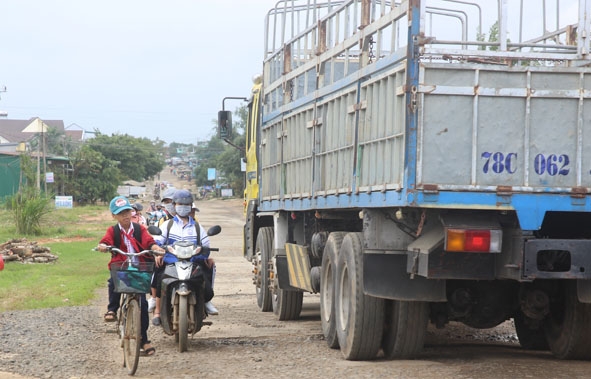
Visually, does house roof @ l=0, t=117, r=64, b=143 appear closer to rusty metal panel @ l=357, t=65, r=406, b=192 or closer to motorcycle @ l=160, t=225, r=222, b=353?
motorcycle @ l=160, t=225, r=222, b=353

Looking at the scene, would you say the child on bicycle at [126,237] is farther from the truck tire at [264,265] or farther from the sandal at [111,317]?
the truck tire at [264,265]

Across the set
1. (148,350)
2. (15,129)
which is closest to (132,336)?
(148,350)

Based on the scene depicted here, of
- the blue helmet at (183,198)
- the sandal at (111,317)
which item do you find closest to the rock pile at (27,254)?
the blue helmet at (183,198)

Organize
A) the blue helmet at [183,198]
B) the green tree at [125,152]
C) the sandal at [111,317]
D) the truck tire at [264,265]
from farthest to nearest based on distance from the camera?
the green tree at [125,152] → the truck tire at [264,265] → the blue helmet at [183,198] → the sandal at [111,317]

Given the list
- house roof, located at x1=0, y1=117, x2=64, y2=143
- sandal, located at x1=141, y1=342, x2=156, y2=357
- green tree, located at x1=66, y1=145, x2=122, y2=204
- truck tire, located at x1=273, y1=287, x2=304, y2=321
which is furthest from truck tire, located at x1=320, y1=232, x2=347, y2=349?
house roof, located at x1=0, y1=117, x2=64, y2=143

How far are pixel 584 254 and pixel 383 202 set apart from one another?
167 centimetres

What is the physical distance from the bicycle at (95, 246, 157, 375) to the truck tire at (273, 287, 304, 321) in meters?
4.71

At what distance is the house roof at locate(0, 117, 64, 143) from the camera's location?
14212 centimetres

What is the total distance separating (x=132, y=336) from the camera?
29.8 feet

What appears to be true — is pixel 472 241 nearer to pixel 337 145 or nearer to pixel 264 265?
pixel 337 145

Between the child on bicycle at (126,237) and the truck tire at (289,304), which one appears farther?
the truck tire at (289,304)

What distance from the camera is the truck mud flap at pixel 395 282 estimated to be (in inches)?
346

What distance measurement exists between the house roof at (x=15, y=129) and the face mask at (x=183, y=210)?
13399 centimetres

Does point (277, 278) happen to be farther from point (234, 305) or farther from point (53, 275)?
point (53, 275)
